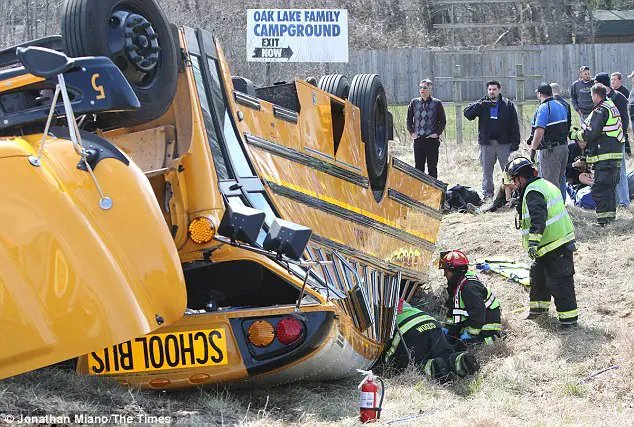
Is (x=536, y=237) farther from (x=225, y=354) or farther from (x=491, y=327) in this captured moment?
(x=225, y=354)

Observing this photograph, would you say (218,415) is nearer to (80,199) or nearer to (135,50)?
(80,199)

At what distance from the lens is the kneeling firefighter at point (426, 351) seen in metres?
6.77

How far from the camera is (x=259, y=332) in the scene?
17.7ft

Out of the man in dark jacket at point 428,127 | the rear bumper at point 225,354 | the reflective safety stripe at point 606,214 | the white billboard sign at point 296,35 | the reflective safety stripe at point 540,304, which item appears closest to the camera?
the rear bumper at point 225,354

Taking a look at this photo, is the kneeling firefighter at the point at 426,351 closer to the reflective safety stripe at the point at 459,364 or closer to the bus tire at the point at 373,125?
the reflective safety stripe at the point at 459,364

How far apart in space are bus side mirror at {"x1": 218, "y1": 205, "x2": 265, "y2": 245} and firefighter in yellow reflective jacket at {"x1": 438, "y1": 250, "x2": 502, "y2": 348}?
318 centimetres

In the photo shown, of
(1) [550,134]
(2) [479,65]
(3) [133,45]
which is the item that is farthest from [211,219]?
(2) [479,65]

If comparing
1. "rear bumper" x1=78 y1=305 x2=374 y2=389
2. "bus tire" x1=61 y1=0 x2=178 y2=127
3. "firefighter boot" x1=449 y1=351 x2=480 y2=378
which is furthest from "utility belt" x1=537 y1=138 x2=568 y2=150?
"bus tire" x1=61 y1=0 x2=178 y2=127

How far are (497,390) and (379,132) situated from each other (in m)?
2.53

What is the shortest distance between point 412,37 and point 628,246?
2761cm

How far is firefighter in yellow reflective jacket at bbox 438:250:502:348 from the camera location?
7754mm

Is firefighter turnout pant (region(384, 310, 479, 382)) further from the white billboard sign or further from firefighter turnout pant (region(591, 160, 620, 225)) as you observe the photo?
the white billboard sign

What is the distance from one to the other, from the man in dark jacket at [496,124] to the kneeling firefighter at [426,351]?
6617 mm

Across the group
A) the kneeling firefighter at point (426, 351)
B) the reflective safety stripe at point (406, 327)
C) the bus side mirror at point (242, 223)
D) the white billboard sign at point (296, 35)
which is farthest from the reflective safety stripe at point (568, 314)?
the white billboard sign at point (296, 35)
